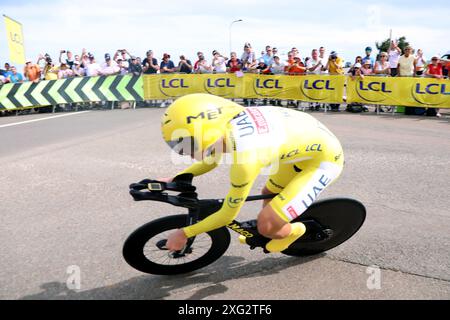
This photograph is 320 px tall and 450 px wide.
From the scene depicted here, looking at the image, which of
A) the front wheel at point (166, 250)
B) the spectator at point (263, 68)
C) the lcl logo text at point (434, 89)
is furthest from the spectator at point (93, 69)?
the front wheel at point (166, 250)

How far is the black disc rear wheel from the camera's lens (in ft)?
11.3

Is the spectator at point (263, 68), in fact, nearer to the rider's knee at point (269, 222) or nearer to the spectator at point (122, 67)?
the spectator at point (122, 67)

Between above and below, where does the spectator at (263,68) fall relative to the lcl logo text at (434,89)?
above

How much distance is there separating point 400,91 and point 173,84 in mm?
8141

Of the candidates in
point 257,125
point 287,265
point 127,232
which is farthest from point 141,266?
point 257,125

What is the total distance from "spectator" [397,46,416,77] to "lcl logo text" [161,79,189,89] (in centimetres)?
755

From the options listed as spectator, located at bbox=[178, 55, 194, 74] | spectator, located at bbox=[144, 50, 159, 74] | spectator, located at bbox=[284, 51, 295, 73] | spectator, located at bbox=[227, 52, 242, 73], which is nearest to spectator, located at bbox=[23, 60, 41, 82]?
spectator, located at bbox=[144, 50, 159, 74]

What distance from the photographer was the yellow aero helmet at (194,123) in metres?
2.63

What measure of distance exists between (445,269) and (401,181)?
8.55 feet

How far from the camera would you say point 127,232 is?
4164 mm

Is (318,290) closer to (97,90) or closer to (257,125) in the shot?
(257,125)

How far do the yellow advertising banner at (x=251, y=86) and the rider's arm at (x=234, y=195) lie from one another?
11.2 m

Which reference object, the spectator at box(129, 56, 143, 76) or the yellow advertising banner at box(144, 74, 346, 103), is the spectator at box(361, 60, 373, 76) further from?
the spectator at box(129, 56, 143, 76)
